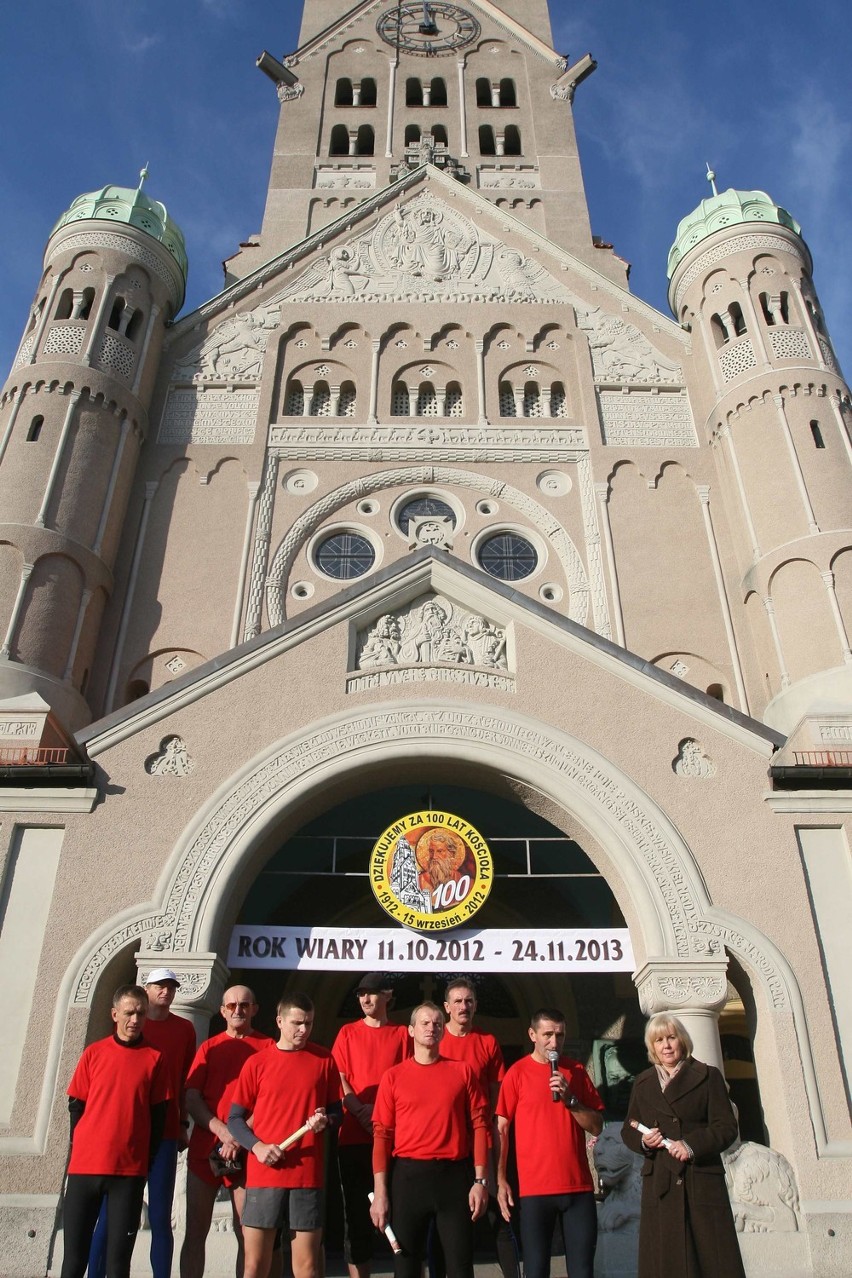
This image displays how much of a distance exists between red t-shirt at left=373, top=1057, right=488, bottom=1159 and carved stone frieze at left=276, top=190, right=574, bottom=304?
1720cm

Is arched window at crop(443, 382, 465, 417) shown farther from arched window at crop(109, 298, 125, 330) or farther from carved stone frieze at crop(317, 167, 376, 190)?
carved stone frieze at crop(317, 167, 376, 190)

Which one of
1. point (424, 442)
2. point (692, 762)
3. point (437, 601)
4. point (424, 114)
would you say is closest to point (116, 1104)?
point (692, 762)

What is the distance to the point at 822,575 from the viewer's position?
15.5m

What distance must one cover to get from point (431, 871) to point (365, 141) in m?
21.6

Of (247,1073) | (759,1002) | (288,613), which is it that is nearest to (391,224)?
(288,613)

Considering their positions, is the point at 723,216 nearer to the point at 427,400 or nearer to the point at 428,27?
the point at 427,400

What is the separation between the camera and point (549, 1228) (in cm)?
562

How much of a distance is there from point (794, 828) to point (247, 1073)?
21.2 ft

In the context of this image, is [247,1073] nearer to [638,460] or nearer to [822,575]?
[822,575]

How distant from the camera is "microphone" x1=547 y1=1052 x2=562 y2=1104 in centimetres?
550

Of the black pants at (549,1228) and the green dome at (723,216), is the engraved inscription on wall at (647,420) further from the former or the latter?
the black pants at (549,1228)

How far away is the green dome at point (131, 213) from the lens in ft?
64.2

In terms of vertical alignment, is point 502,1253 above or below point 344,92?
below

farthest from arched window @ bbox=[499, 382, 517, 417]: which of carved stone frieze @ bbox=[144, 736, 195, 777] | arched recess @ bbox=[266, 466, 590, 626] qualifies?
carved stone frieze @ bbox=[144, 736, 195, 777]
